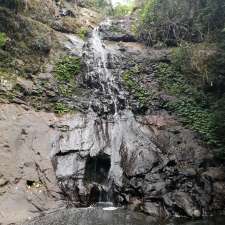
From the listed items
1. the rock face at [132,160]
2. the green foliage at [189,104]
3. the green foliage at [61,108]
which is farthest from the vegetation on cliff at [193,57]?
the green foliage at [61,108]

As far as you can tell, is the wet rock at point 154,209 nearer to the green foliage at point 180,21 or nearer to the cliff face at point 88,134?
the cliff face at point 88,134

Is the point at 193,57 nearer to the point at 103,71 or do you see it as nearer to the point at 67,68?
the point at 103,71

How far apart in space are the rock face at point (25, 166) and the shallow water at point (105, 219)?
1.95 feet

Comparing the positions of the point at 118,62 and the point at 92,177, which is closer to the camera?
the point at 92,177

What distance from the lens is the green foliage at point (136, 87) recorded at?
15555 mm

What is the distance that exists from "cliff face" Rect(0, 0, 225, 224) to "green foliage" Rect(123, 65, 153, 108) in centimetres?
4

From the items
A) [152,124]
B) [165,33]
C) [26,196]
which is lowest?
[26,196]

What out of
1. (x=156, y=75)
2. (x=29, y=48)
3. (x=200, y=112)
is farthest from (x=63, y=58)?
(x=200, y=112)

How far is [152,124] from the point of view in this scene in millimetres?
14234

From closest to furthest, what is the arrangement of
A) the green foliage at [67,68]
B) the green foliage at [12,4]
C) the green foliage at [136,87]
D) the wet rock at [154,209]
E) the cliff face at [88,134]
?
the wet rock at [154,209] → the cliff face at [88,134] → the green foliage at [136,87] → the green foliage at [67,68] → the green foliage at [12,4]

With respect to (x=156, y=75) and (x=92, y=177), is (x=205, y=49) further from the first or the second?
(x=92, y=177)

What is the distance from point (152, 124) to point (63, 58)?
561 cm

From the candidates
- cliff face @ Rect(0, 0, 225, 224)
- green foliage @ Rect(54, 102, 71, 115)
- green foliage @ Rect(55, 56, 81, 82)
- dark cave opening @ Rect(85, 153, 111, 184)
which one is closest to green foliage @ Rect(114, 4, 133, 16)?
cliff face @ Rect(0, 0, 225, 224)

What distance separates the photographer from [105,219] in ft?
31.3
